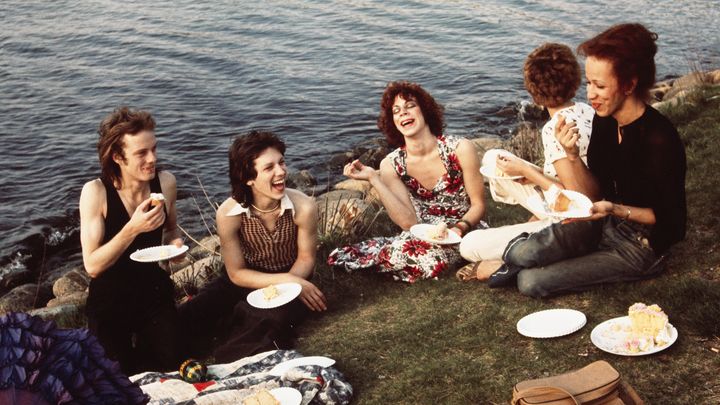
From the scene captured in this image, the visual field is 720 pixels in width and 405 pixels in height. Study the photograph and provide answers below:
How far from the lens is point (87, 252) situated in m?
5.84

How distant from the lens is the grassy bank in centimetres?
469

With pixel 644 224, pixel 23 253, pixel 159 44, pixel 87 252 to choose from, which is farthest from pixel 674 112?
pixel 159 44

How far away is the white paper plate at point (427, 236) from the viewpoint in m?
6.07

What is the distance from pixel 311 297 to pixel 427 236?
968mm

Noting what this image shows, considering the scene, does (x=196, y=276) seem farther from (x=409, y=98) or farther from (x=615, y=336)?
(x=615, y=336)

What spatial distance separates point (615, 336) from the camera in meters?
4.92

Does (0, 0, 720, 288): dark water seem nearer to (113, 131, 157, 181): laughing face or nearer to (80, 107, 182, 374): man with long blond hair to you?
(80, 107, 182, 374): man with long blond hair

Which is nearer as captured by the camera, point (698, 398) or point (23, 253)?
point (698, 398)

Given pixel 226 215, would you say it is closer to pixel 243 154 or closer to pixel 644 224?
pixel 243 154

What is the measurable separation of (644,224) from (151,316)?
11.6 feet

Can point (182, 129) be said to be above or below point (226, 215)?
below

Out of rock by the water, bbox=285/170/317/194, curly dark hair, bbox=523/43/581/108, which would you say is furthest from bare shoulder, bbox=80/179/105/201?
rock by the water, bbox=285/170/317/194

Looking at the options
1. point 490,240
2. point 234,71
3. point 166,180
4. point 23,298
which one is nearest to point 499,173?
point 490,240

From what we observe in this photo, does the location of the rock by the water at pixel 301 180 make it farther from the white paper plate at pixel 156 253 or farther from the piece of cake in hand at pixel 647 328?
the piece of cake in hand at pixel 647 328
